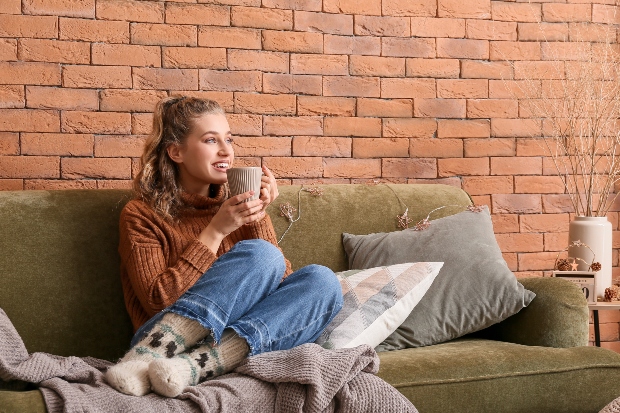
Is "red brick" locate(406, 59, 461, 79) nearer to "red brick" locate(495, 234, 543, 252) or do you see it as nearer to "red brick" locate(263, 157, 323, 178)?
"red brick" locate(263, 157, 323, 178)

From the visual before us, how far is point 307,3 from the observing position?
9.37ft

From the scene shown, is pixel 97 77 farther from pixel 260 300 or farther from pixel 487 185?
pixel 487 185

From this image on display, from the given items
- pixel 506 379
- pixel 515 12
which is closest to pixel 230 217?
pixel 506 379

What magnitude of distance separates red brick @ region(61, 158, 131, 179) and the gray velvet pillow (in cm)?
80

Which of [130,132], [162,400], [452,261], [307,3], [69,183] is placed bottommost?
[162,400]

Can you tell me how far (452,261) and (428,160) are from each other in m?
0.77

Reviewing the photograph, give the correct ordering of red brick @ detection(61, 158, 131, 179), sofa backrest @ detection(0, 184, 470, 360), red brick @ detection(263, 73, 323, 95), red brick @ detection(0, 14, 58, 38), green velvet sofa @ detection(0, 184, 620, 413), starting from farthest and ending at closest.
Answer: red brick @ detection(263, 73, 323, 95)
red brick @ detection(61, 158, 131, 179)
red brick @ detection(0, 14, 58, 38)
sofa backrest @ detection(0, 184, 470, 360)
green velvet sofa @ detection(0, 184, 620, 413)

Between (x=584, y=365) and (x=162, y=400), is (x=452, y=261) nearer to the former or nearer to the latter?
(x=584, y=365)

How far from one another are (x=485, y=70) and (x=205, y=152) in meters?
1.32

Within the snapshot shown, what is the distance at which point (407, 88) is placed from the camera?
9.84 feet

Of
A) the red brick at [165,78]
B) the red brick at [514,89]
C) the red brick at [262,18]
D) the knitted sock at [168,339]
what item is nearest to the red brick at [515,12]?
the red brick at [514,89]

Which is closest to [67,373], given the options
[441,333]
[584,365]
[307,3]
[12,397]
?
[12,397]

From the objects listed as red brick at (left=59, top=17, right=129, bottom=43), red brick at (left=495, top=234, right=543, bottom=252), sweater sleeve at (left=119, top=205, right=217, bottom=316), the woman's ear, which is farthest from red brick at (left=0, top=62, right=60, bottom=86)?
red brick at (left=495, top=234, right=543, bottom=252)

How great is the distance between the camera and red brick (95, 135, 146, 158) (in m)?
2.64
